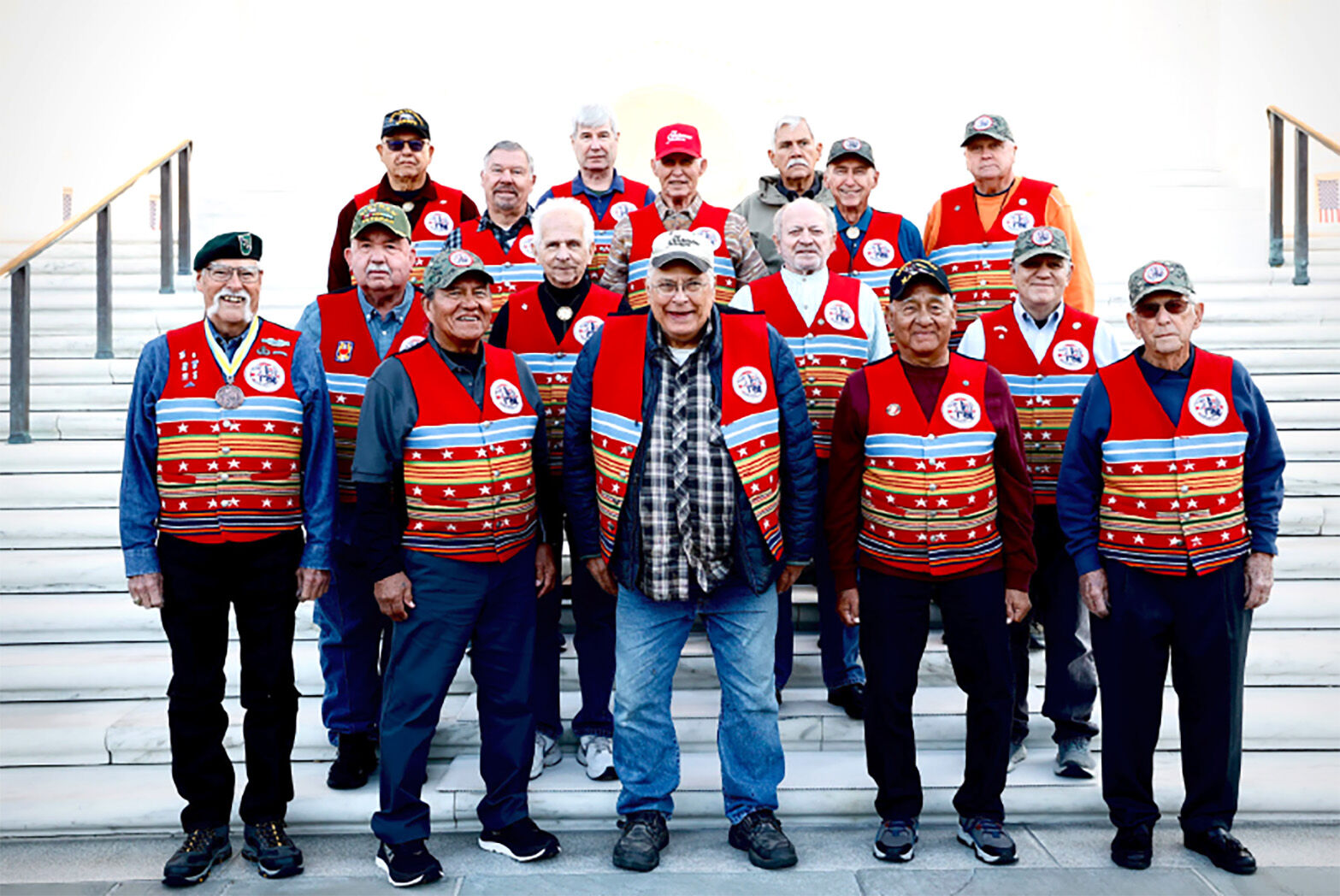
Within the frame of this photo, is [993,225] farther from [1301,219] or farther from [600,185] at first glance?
[1301,219]

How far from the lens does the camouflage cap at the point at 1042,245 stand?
399 cm

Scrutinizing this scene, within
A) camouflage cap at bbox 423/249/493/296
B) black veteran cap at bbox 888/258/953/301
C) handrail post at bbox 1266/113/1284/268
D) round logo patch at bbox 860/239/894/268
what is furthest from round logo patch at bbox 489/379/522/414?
handrail post at bbox 1266/113/1284/268

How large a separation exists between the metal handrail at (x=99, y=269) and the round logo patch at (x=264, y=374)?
2.77 metres

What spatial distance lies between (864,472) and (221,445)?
6.47 feet

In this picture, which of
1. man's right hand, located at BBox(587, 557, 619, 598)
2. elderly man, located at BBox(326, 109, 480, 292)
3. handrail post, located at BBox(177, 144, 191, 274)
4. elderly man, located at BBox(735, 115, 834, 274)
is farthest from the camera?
handrail post, located at BBox(177, 144, 191, 274)

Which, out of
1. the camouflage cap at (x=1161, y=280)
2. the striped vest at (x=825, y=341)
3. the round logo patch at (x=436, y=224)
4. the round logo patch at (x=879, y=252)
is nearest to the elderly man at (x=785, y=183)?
the round logo patch at (x=879, y=252)

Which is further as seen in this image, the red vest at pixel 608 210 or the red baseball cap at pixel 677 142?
the red vest at pixel 608 210

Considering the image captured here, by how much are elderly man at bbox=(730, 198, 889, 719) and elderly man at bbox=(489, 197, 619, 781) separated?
596 mm

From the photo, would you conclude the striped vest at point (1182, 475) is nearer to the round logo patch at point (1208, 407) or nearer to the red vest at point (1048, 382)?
the round logo patch at point (1208, 407)

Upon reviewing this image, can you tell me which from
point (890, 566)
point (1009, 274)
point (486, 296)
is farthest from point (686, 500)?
point (1009, 274)

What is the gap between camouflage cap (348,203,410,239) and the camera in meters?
3.98

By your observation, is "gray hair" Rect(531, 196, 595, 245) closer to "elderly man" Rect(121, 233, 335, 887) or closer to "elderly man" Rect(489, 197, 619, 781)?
"elderly man" Rect(489, 197, 619, 781)

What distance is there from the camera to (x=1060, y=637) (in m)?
4.07

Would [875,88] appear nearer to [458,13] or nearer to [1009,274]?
[458,13]
